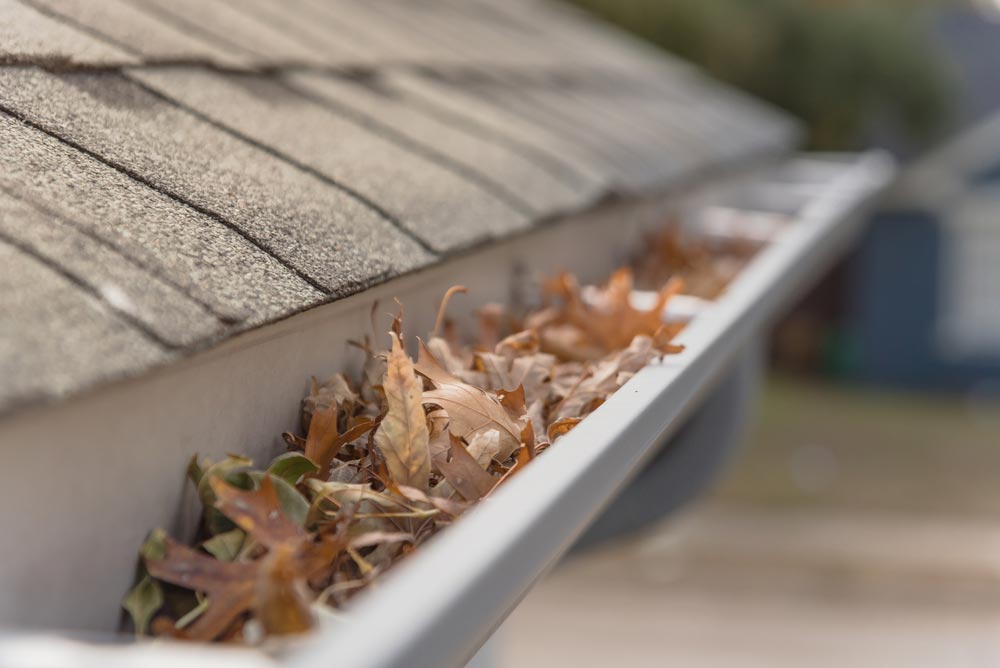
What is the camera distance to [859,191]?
3.63 metres

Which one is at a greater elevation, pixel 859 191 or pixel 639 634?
pixel 859 191

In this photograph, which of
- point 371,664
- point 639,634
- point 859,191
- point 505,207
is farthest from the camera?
point 639,634

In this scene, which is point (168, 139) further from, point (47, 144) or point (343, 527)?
point (343, 527)

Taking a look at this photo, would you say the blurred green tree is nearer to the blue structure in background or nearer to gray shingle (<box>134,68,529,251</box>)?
the blue structure in background

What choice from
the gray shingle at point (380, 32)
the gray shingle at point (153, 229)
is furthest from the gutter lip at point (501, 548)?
the gray shingle at point (380, 32)

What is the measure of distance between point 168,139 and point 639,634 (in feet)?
21.8

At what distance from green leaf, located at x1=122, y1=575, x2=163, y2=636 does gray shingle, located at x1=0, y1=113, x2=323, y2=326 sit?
0.18m

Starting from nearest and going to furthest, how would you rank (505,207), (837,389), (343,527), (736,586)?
(343,527), (505,207), (736,586), (837,389)

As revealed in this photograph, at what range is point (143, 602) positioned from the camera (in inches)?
30.3

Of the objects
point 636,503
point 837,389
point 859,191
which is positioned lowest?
point 837,389

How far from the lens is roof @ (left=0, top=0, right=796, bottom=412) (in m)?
0.71

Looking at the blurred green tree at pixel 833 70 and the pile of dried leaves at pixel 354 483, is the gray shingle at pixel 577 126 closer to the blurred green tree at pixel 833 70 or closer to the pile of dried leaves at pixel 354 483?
the pile of dried leaves at pixel 354 483

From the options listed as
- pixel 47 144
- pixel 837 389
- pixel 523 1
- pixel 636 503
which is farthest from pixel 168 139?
pixel 837 389

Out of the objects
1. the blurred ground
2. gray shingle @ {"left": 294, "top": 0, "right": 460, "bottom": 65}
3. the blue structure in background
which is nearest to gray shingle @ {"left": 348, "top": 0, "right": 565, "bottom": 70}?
gray shingle @ {"left": 294, "top": 0, "right": 460, "bottom": 65}
